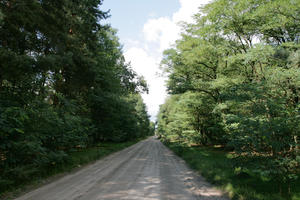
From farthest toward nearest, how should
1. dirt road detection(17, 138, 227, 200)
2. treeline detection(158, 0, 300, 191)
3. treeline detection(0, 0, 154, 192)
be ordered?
treeline detection(0, 0, 154, 192)
dirt road detection(17, 138, 227, 200)
treeline detection(158, 0, 300, 191)

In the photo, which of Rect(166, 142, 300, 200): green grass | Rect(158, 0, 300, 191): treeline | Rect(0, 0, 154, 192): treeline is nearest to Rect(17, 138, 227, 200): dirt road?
Rect(166, 142, 300, 200): green grass

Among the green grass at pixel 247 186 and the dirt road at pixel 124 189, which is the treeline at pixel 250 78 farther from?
the dirt road at pixel 124 189

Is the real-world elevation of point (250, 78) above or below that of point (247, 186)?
above

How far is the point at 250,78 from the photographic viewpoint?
11711 millimetres

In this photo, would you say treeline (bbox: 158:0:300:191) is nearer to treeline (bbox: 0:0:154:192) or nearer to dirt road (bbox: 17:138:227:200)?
dirt road (bbox: 17:138:227:200)

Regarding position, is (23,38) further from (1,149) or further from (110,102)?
(110,102)

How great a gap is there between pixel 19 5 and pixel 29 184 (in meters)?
8.23

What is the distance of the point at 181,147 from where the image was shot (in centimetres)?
1805

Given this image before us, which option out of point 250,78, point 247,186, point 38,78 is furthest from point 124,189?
point 250,78

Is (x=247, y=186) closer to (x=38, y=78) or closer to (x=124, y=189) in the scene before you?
(x=124, y=189)

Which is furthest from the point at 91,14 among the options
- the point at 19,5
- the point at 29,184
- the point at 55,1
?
the point at 29,184

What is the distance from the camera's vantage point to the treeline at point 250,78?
508 centimetres

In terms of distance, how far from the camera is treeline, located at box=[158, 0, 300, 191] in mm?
5078

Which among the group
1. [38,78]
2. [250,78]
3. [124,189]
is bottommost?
[124,189]
